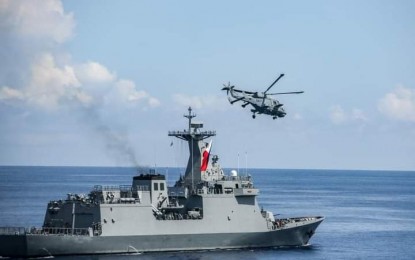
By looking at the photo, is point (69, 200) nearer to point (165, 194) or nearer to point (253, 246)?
point (165, 194)

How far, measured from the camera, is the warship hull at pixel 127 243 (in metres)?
43.5

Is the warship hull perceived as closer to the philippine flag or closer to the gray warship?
the gray warship

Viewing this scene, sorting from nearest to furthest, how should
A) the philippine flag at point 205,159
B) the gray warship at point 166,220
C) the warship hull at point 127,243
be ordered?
the warship hull at point 127,243 → the gray warship at point 166,220 → the philippine flag at point 205,159

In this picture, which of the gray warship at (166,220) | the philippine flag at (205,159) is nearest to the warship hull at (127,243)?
the gray warship at (166,220)

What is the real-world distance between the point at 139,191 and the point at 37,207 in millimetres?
41598

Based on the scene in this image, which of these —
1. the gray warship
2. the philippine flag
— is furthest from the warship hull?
the philippine flag

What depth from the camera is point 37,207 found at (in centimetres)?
8550

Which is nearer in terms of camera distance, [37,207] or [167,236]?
[167,236]

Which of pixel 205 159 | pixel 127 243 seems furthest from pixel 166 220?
pixel 205 159

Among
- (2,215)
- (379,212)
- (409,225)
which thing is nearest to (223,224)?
(409,225)

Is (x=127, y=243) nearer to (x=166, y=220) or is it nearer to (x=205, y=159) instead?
(x=166, y=220)

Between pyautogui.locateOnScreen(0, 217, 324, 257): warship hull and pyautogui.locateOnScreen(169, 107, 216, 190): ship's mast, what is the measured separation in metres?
5.05

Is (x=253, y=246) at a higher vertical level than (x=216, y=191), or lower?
lower

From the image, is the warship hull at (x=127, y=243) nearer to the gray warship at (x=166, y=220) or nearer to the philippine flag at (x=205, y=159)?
the gray warship at (x=166, y=220)
